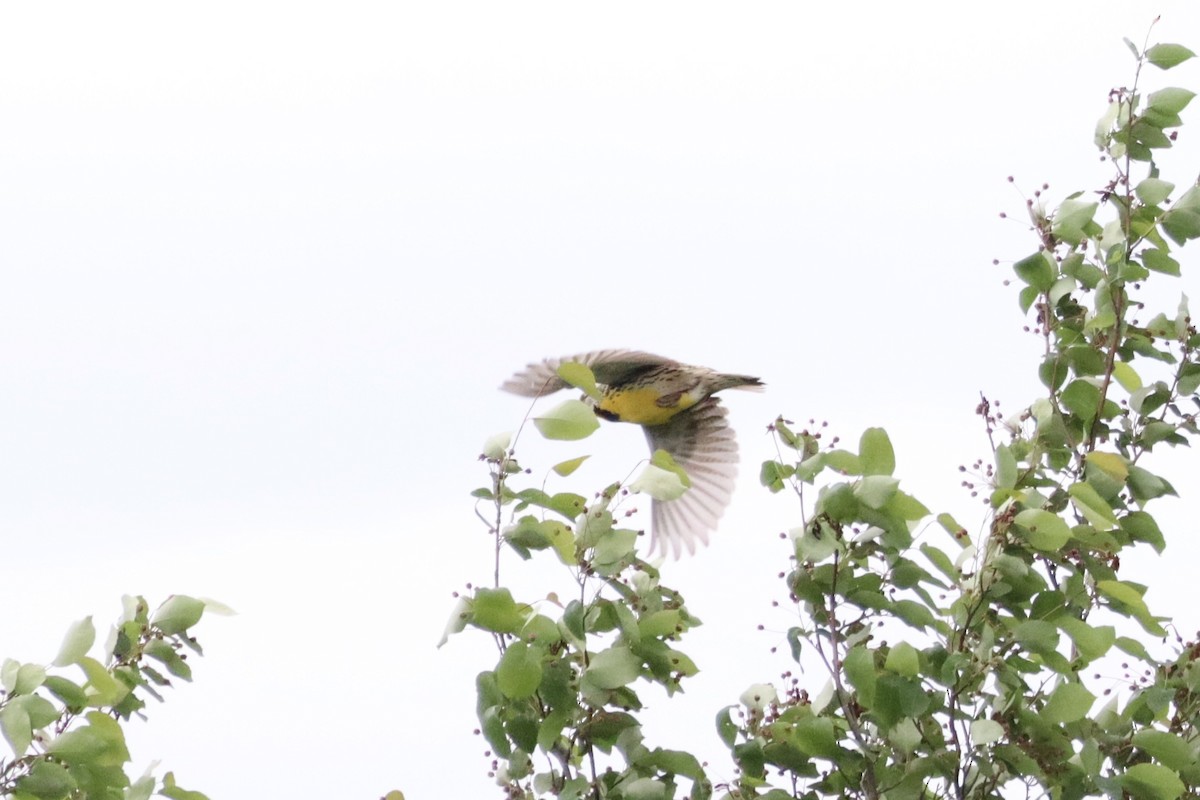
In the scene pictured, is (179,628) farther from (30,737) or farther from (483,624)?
(483,624)

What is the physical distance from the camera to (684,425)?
11812 millimetres

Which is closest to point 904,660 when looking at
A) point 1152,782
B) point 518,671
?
point 1152,782

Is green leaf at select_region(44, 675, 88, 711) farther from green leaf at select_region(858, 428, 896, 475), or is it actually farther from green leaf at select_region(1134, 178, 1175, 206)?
green leaf at select_region(1134, 178, 1175, 206)

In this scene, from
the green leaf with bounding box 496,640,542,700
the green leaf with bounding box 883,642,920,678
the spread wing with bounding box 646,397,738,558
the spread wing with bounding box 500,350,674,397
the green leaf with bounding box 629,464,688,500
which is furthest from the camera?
the spread wing with bounding box 646,397,738,558

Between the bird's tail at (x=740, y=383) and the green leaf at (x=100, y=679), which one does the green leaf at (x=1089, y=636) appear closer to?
the green leaf at (x=100, y=679)

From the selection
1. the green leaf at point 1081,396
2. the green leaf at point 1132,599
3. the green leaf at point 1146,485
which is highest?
the green leaf at point 1081,396

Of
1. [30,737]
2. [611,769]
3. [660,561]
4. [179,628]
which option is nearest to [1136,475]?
[660,561]

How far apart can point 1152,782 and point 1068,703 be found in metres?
0.23

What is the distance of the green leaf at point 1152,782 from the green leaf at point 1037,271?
53.2 inches

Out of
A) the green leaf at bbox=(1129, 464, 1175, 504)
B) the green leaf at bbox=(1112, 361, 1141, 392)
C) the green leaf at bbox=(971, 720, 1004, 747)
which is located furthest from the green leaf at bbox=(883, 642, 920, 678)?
the green leaf at bbox=(1112, 361, 1141, 392)

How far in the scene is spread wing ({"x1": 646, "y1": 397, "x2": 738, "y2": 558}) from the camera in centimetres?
1162

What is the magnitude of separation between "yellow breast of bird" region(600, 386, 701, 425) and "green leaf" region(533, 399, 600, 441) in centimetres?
718

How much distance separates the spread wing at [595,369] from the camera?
9.36m

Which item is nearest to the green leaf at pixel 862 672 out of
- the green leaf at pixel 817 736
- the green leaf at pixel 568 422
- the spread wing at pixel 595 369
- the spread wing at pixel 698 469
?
the green leaf at pixel 817 736
